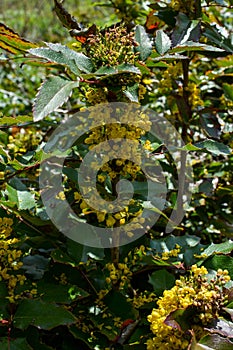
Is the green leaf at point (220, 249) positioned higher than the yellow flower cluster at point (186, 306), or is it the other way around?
the yellow flower cluster at point (186, 306)

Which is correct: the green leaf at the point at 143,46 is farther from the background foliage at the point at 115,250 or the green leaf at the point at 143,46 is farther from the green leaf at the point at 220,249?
the green leaf at the point at 220,249

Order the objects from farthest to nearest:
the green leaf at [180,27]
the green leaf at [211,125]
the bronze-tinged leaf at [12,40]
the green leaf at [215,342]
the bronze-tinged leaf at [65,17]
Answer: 1. the green leaf at [211,125]
2. the green leaf at [180,27]
3. the bronze-tinged leaf at [65,17]
4. the bronze-tinged leaf at [12,40]
5. the green leaf at [215,342]

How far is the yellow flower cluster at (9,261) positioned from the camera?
120 cm

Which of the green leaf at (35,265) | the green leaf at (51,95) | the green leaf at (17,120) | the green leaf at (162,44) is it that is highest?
the green leaf at (51,95)

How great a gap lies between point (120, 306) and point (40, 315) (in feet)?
0.70

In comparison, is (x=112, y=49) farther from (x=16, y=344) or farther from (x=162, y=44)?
(x=16, y=344)

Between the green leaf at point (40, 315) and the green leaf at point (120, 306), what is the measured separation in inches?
6.7

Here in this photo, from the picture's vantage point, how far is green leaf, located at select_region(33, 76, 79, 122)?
96 cm

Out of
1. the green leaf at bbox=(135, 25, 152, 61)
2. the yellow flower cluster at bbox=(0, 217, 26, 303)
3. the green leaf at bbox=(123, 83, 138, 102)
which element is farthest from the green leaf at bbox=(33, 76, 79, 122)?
the yellow flower cluster at bbox=(0, 217, 26, 303)

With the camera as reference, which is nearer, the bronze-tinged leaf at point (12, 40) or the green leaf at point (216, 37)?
the bronze-tinged leaf at point (12, 40)

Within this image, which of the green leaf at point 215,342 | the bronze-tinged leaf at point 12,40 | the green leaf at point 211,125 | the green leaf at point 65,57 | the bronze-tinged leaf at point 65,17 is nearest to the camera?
the green leaf at point 215,342

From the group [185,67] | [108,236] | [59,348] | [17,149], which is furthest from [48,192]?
[185,67]

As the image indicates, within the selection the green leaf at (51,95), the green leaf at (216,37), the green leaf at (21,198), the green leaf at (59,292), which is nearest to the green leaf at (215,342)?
the green leaf at (59,292)

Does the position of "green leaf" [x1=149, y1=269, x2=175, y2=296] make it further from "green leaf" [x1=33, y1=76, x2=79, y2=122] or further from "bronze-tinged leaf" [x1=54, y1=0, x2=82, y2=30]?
"bronze-tinged leaf" [x1=54, y1=0, x2=82, y2=30]
